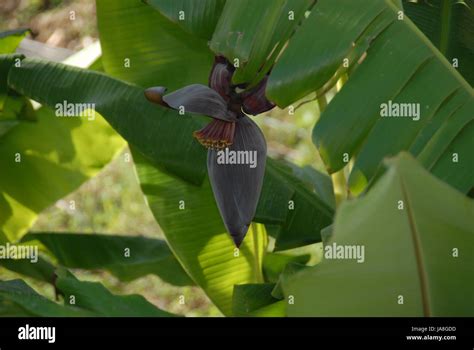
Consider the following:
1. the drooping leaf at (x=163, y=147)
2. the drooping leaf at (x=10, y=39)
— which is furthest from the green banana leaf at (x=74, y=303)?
the drooping leaf at (x=10, y=39)

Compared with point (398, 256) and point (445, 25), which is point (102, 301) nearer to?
point (398, 256)

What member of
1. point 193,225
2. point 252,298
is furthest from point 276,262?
point 252,298

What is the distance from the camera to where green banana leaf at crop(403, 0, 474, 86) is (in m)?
1.66

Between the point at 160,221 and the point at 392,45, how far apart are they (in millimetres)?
602

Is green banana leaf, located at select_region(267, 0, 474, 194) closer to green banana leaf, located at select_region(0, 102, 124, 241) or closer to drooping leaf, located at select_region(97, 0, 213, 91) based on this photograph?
drooping leaf, located at select_region(97, 0, 213, 91)

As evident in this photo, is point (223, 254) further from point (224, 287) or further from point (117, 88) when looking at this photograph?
point (117, 88)

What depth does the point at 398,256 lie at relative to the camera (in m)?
0.96

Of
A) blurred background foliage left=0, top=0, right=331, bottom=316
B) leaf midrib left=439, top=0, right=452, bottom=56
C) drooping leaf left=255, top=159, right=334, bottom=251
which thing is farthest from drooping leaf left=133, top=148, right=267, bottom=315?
blurred background foliage left=0, top=0, right=331, bottom=316

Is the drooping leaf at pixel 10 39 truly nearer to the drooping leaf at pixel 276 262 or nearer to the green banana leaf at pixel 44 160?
the green banana leaf at pixel 44 160

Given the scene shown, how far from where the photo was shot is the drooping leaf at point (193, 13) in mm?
1373

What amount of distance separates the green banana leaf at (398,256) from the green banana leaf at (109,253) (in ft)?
3.01

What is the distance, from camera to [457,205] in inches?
36.6

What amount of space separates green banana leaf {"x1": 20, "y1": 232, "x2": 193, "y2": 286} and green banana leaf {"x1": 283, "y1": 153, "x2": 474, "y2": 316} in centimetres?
92

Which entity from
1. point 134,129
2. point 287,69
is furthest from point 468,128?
point 134,129
